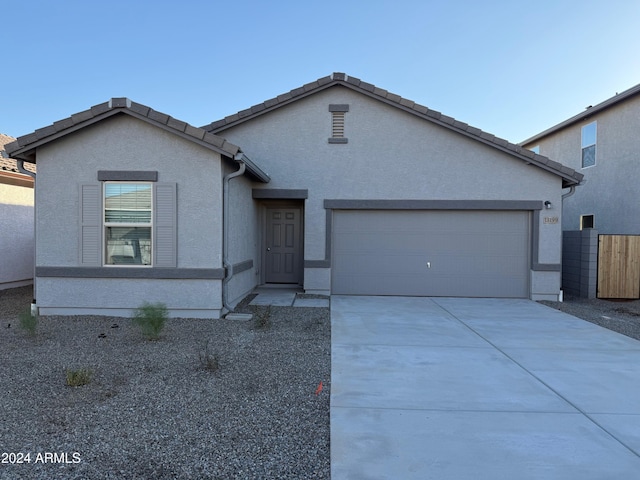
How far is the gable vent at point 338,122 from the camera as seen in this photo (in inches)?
421

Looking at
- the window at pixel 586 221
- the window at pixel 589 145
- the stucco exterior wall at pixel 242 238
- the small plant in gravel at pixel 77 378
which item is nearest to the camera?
the small plant in gravel at pixel 77 378

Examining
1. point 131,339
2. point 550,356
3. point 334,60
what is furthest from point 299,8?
point 550,356

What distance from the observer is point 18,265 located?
39.3ft

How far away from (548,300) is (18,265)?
46.5ft

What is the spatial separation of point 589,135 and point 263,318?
1304cm

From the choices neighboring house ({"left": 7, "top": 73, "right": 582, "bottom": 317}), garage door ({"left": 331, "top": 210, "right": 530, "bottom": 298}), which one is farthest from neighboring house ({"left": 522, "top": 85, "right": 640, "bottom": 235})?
garage door ({"left": 331, "top": 210, "right": 530, "bottom": 298})

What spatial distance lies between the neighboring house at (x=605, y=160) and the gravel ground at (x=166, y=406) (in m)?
11.1

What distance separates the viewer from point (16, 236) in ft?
38.9

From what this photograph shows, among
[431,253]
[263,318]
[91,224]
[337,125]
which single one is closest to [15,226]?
[91,224]

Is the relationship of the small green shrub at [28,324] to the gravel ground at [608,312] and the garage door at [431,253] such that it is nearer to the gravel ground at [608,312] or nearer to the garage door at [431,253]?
the garage door at [431,253]

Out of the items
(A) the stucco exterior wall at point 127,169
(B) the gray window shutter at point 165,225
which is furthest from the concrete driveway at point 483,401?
(B) the gray window shutter at point 165,225

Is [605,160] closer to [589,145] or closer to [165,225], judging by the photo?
[589,145]

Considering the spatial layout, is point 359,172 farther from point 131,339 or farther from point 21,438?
point 21,438

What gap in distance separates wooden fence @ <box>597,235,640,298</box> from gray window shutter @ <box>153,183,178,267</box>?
34.3 feet
